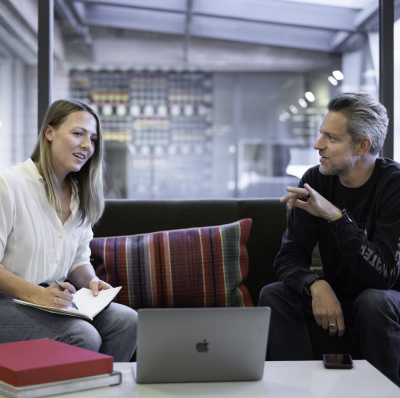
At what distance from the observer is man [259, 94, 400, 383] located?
182 centimetres

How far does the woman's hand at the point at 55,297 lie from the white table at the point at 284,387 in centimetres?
36

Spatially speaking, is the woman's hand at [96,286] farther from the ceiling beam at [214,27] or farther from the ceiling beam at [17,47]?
the ceiling beam at [214,27]

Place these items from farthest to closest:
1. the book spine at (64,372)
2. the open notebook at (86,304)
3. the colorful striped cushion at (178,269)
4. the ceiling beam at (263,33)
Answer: the ceiling beam at (263,33) → the colorful striped cushion at (178,269) → the open notebook at (86,304) → the book spine at (64,372)

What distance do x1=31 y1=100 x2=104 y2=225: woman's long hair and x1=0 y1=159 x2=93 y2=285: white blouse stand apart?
32 mm

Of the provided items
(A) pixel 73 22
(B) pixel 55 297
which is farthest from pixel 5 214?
(A) pixel 73 22

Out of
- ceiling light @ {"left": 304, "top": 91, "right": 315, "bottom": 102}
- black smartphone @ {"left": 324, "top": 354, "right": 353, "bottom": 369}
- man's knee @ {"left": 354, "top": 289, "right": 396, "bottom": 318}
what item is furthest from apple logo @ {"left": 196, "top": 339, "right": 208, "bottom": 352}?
ceiling light @ {"left": 304, "top": 91, "right": 315, "bottom": 102}

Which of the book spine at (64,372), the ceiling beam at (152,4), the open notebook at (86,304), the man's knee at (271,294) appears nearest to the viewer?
the book spine at (64,372)

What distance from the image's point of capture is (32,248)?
5.95ft

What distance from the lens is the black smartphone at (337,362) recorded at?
4.26 feet

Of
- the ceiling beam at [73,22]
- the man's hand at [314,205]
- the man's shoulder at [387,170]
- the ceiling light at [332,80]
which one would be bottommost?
the man's hand at [314,205]

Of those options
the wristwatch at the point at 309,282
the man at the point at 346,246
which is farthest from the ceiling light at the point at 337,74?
the wristwatch at the point at 309,282

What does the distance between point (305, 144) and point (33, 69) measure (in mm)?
2218

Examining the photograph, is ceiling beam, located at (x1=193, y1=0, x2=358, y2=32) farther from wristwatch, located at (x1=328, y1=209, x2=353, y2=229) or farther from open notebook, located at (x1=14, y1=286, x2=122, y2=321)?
open notebook, located at (x1=14, y1=286, x2=122, y2=321)

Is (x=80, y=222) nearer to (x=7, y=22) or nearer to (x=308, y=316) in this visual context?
(x=308, y=316)
